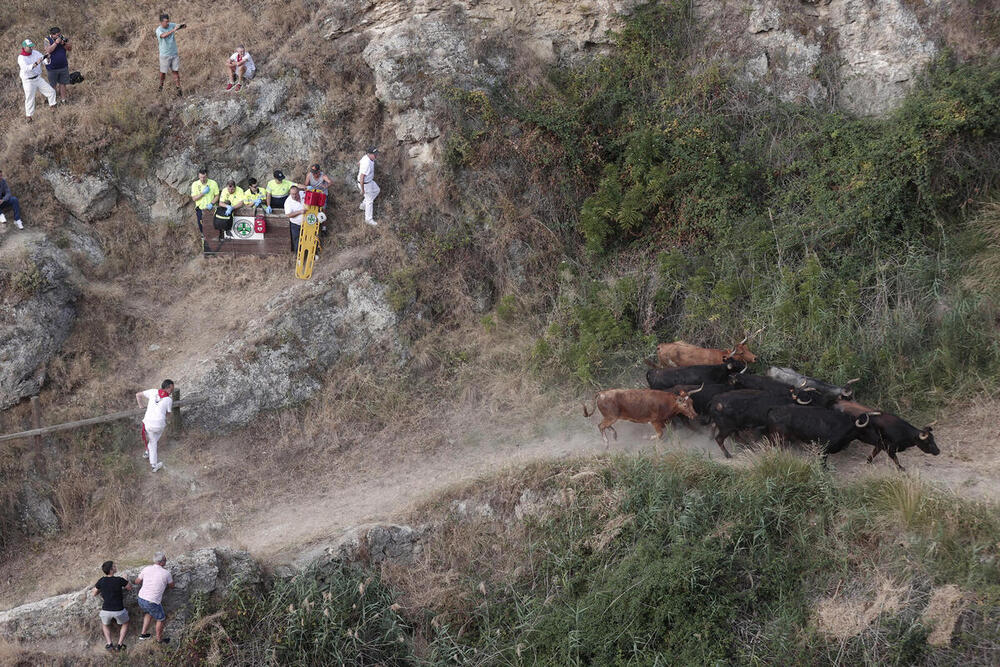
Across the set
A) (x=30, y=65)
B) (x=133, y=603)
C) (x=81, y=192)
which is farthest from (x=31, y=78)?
(x=133, y=603)

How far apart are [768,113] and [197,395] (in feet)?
37.4

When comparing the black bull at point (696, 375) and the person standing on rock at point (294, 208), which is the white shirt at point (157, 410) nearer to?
the person standing on rock at point (294, 208)

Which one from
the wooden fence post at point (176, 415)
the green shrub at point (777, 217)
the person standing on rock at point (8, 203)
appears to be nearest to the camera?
the green shrub at point (777, 217)

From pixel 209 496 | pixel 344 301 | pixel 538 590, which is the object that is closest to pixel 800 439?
pixel 538 590

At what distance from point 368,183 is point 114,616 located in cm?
861

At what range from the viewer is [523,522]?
35.0 ft

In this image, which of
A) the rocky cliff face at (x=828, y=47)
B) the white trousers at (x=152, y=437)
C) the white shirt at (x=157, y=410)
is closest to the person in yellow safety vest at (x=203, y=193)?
the white shirt at (x=157, y=410)

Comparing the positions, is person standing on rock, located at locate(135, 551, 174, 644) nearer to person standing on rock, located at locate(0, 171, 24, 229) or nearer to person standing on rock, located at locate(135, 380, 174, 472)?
person standing on rock, located at locate(135, 380, 174, 472)

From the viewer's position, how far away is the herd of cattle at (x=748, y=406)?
1044cm

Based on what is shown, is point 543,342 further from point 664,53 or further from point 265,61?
point 265,61

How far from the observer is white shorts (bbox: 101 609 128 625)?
370 inches

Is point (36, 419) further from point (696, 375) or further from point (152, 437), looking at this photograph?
point (696, 375)

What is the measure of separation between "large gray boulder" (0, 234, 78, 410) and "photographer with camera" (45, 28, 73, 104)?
3.87 m

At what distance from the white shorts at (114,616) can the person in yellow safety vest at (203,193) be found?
8.13 meters
